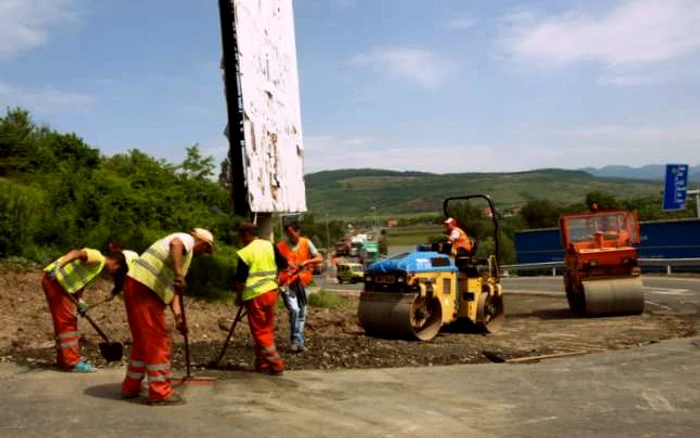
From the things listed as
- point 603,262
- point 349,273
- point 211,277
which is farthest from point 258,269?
point 349,273

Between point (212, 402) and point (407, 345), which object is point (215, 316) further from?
point (212, 402)

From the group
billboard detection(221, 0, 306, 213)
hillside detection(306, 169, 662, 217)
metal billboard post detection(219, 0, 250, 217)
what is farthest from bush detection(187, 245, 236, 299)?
hillside detection(306, 169, 662, 217)

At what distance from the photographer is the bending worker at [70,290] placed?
8008 millimetres

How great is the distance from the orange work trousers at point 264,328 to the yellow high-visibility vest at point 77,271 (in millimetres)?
1673

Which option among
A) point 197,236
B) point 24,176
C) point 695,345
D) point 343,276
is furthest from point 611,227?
point 343,276

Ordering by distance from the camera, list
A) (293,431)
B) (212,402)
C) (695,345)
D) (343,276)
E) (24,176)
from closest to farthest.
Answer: (293,431)
(212,402)
(695,345)
(24,176)
(343,276)

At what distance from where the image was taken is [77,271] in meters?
8.15

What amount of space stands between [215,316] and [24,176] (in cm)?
879

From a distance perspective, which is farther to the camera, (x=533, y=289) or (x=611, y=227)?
(x=533, y=289)

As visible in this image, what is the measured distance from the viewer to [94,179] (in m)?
14.6

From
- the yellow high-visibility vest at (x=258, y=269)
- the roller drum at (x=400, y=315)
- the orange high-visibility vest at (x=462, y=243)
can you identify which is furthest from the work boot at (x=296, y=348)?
the orange high-visibility vest at (x=462, y=243)

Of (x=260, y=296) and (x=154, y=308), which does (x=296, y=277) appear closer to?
(x=260, y=296)

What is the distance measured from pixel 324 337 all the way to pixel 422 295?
1.64 m

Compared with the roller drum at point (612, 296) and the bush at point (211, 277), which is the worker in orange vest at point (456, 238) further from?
the bush at point (211, 277)
